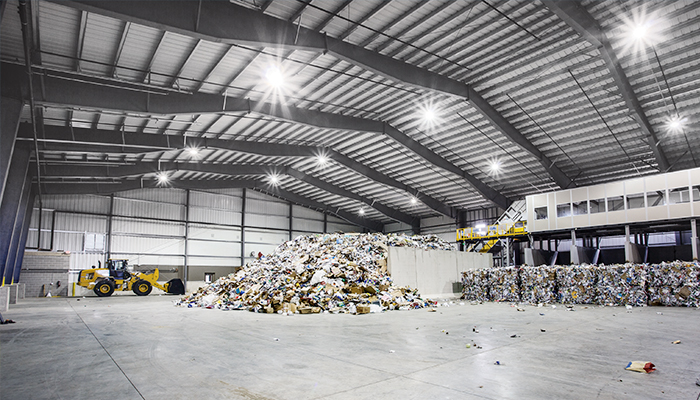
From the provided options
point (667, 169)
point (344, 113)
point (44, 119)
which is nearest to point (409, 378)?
point (344, 113)

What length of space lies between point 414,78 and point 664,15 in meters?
8.17

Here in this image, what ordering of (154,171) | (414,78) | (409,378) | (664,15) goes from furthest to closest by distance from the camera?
(154,171) → (414,78) → (664,15) → (409,378)

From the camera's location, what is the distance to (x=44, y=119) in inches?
647

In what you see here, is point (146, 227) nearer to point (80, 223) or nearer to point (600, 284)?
point (80, 223)

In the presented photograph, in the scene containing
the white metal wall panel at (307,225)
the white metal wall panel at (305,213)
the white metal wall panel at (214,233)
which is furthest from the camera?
the white metal wall panel at (305,213)

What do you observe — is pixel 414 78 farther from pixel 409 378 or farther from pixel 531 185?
pixel 531 185

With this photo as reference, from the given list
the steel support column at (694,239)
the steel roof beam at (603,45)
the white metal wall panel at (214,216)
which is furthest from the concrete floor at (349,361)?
the white metal wall panel at (214,216)

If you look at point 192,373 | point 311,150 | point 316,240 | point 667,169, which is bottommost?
point 192,373

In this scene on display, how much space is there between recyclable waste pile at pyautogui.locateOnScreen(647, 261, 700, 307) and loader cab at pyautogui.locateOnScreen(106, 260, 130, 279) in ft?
89.3

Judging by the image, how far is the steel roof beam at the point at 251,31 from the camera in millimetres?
9461

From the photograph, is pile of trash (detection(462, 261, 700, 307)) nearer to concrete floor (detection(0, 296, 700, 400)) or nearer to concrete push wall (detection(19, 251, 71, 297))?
concrete floor (detection(0, 296, 700, 400))

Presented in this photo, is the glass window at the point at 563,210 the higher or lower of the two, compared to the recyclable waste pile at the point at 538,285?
higher

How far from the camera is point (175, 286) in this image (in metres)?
27.9

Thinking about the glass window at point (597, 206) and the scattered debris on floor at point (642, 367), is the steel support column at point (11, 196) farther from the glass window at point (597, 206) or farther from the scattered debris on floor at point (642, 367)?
the glass window at point (597, 206)
